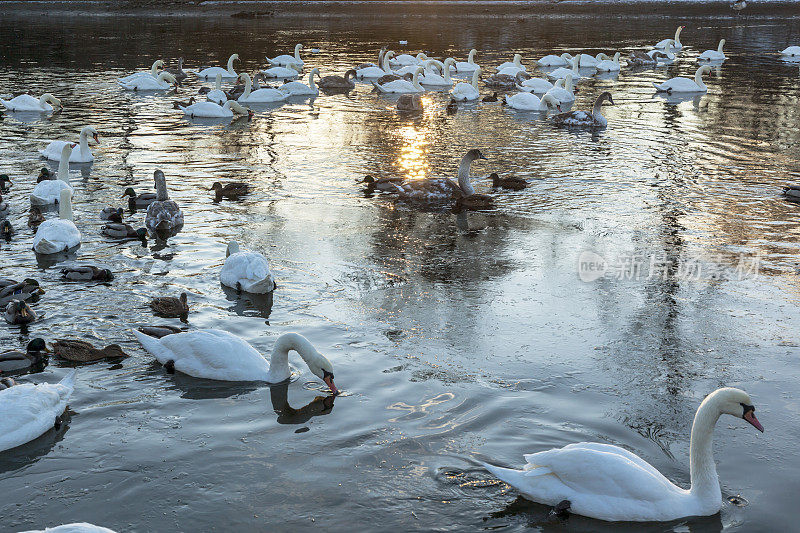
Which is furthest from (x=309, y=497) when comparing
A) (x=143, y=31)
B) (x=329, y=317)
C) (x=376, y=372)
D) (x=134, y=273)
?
(x=143, y=31)

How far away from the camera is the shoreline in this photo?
6197cm

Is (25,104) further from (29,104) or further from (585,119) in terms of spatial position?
(585,119)

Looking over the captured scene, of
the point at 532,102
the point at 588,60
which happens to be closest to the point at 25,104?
the point at 532,102

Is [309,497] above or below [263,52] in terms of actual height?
below

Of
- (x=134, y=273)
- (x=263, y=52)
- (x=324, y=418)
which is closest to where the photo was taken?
(x=324, y=418)

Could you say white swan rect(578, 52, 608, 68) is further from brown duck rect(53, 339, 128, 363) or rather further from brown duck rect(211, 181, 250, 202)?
brown duck rect(53, 339, 128, 363)

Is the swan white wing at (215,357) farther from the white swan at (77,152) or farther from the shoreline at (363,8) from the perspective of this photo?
the shoreline at (363,8)

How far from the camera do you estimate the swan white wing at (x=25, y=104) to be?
82.1ft

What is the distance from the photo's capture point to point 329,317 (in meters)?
10.7

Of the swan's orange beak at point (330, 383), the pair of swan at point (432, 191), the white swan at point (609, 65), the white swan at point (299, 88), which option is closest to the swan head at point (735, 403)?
the swan's orange beak at point (330, 383)

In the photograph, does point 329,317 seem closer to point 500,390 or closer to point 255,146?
point 500,390

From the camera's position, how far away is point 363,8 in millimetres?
65188

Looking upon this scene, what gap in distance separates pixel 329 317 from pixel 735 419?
486 centimetres

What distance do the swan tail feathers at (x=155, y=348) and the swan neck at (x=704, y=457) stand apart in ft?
17.9
